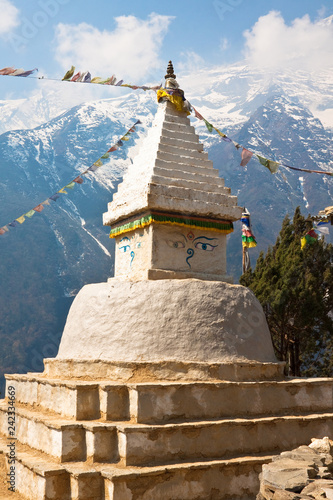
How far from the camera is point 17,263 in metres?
39.2

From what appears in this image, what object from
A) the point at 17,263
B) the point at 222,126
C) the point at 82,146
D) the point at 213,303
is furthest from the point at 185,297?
the point at 222,126

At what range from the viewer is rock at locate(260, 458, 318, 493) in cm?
491

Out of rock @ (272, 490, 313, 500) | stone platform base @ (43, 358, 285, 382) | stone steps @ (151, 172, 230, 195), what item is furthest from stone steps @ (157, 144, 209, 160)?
rock @ (272, 490, 313, 500)

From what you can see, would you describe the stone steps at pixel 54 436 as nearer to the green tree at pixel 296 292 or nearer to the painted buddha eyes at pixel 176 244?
the painted buddha eyes at pixel 176 244

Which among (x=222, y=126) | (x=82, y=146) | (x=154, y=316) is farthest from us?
(x=222, y=126)

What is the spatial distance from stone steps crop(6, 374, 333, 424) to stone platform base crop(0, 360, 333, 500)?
0.01 meters

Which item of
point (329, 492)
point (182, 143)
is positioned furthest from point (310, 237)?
point (329, 492)

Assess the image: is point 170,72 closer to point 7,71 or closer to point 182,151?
point 182,151

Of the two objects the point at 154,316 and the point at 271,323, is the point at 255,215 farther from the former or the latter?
the point at 154,316

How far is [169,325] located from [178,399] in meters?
1.19

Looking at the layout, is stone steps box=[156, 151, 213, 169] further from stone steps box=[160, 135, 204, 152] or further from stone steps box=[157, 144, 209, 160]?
stone steps box=[160, 135, 204, 152]

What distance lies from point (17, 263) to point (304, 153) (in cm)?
2975

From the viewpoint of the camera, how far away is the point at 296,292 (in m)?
14.5

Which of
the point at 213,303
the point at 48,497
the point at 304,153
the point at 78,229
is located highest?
the point at 304,153
